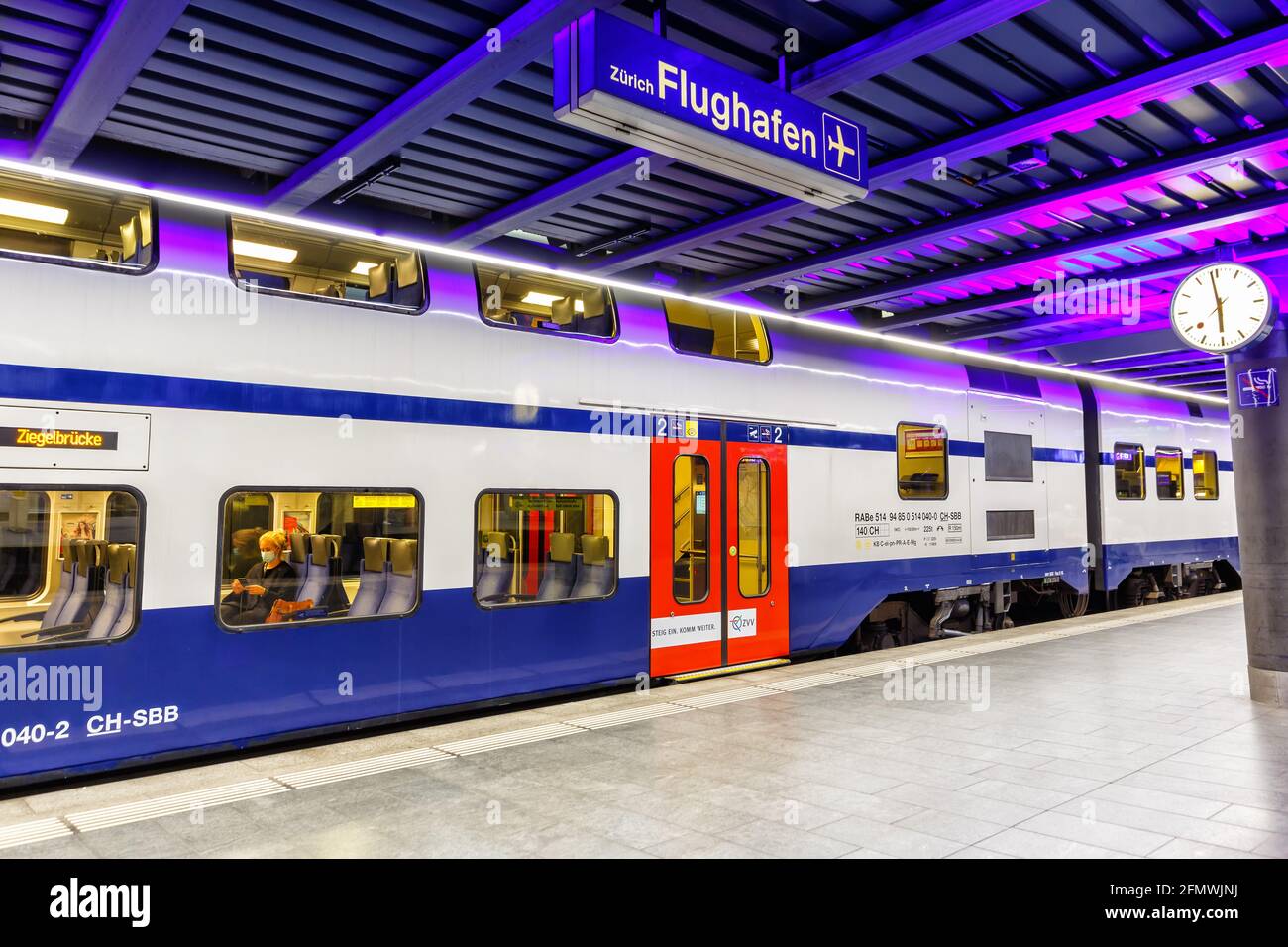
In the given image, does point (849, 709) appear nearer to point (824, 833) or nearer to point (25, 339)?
point (824, 833)

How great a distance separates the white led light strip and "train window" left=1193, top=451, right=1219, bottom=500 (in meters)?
3.86

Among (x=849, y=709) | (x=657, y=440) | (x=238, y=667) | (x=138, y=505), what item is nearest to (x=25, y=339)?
(x=138, y=505)

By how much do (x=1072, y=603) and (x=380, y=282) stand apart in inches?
411

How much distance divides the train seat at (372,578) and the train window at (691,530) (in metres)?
2.49

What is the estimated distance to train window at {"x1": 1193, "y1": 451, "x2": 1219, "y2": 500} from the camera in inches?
580

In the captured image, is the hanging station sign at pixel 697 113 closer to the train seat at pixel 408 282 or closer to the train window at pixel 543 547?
the train seat at pixel 408 282

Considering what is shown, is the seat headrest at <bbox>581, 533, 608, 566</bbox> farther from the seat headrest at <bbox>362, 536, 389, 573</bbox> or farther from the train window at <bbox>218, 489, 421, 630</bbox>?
the seat headrest at <bbox>362, 536, 389, 573</bbox>

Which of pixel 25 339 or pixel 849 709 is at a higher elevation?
pixel 25 339

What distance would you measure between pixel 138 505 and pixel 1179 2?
5.94 m

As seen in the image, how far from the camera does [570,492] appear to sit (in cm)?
688

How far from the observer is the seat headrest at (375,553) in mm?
5895

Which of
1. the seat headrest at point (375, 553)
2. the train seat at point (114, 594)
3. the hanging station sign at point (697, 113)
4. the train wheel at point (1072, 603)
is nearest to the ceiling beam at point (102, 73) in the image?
the hanging station sign at point (697, 113)

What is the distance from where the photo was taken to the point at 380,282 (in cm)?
640

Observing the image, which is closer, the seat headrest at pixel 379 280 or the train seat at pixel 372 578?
the train seat at pixel 372 578
